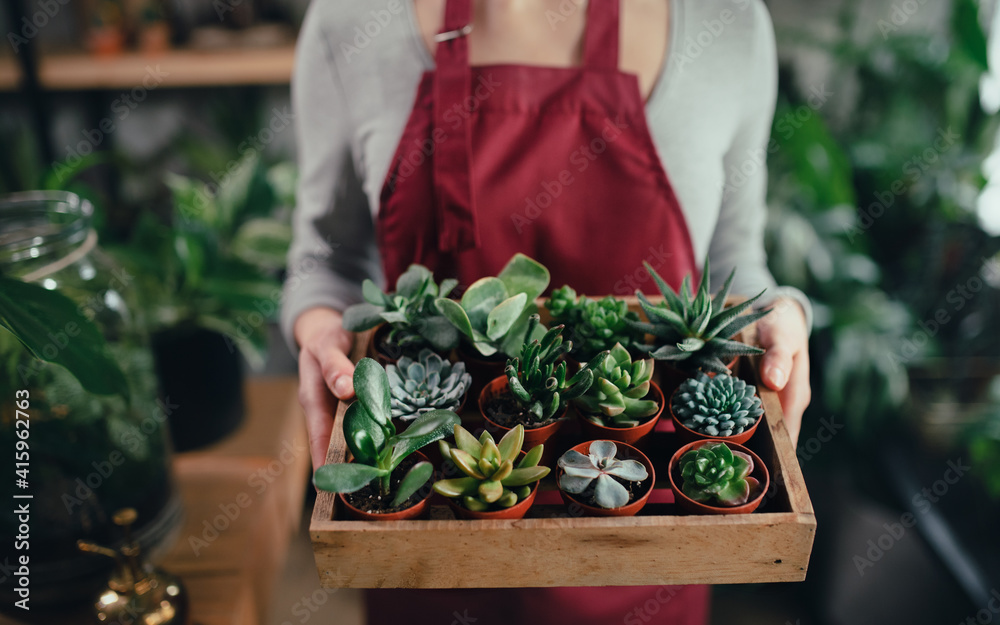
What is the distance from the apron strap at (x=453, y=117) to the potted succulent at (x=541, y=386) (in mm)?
256

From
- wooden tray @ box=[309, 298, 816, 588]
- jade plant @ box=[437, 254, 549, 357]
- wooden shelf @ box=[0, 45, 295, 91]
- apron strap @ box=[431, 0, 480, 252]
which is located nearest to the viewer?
wooden tray @ box=[309, 298, 816, 588]

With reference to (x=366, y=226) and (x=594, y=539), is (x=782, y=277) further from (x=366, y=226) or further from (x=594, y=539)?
(x=594, y=539)

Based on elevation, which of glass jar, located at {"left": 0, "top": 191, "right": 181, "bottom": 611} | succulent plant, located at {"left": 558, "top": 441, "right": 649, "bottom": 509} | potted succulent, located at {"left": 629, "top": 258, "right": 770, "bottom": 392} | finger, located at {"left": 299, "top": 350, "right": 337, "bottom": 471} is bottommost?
glass jar, located at {"left": 0, "top": 191, "right": 181, "bottom": 611}

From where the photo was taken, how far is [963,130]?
1.63 metres

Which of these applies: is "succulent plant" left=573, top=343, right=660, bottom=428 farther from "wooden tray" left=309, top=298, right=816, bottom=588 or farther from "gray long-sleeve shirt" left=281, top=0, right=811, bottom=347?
"gray long-sleeve shirt" left=281, top=0, right=811, bottom=347

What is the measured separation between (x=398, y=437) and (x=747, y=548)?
0.30 metres

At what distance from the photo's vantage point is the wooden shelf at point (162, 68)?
1.81 m

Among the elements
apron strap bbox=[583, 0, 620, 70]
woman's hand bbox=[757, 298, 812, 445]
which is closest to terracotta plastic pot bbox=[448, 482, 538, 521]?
woman's hand bbox=[757, 298, 812, 445]

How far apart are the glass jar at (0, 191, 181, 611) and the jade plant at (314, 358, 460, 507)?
0.51 metres

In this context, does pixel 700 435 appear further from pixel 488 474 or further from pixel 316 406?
pixel 316 406

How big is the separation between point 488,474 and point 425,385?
0.13 m

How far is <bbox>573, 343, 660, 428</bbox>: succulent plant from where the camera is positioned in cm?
64

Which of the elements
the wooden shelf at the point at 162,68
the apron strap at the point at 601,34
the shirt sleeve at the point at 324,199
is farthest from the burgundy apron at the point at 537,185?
the wooden shelf at the point at 162,68

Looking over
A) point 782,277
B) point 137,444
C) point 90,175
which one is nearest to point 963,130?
point 782,277
